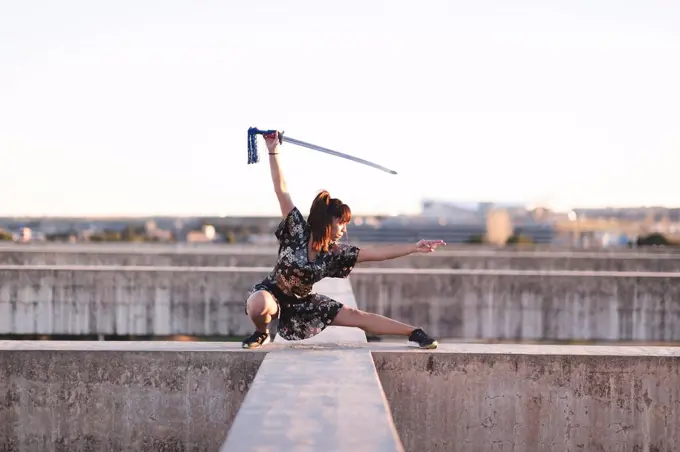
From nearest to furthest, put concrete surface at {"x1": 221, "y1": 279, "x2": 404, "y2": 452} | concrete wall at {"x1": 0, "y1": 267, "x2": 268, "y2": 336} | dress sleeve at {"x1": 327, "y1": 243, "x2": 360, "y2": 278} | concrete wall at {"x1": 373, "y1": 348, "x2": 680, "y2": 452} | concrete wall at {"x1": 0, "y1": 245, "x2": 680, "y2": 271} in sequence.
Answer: concrete surface at {"x1": 221, "y1": 279, "x2": 404, "y2": 452} → concrete wall at {"x1": 373, "y1": 348, "x2": 680, "y2": 452} → dress sleeve at {"x1": 327, "y1": 243, "x2": 360, "y2": 278} → concrete wall at {"x1": 0, "y1": 267, "x2": 268, "y2": 336} → concrete wall at {"x1": 0, "y1": 245, "x2": 680, "y2": 271}

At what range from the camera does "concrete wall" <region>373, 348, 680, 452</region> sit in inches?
208

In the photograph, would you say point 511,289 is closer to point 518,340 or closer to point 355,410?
point 518,340

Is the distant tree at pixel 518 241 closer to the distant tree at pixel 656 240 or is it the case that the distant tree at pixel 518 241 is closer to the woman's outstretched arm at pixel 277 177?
the distant tree at pixel 656 240

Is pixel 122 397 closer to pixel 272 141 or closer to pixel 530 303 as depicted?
pixel 272 141

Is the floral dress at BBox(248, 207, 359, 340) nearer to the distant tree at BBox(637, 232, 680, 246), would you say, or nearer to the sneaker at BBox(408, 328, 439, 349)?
the sneaker at BBox(408, 328, 439, 349)

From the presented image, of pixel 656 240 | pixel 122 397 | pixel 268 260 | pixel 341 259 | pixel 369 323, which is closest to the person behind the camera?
pixel 122 397

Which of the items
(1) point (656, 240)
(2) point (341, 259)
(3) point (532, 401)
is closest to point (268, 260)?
(2) point (341, 259)

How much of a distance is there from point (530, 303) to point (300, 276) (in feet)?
22.3

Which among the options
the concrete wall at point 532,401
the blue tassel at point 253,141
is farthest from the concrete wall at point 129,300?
the concrete wall at point 532,401

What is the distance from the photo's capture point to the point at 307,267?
547 cm

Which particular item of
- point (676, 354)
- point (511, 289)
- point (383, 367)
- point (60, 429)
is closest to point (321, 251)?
point (383, 367)

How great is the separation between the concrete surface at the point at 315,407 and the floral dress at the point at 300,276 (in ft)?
0.92

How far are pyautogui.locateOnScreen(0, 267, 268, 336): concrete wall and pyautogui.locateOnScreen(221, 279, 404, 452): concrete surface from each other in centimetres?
594

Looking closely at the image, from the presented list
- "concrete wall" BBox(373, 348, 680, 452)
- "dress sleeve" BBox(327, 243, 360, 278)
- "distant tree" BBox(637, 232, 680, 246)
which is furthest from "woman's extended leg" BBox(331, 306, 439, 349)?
"distant tree" BBox(637, 232, 680, 246)
